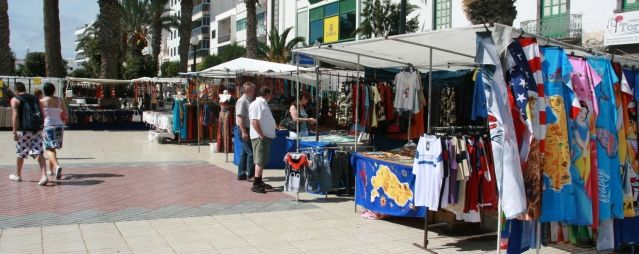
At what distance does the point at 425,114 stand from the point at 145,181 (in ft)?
15.9

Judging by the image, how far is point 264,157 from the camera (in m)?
8.23

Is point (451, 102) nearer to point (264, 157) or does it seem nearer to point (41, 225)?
point (264, 157)

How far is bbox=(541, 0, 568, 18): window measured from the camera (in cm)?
2162

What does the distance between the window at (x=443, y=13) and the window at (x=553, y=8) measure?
4.97 meters

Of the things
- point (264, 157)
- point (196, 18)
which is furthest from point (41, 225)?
point (196, 18)

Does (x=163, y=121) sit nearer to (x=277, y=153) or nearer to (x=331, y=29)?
(x=277, y=153)

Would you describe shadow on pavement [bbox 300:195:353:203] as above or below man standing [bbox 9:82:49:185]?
below

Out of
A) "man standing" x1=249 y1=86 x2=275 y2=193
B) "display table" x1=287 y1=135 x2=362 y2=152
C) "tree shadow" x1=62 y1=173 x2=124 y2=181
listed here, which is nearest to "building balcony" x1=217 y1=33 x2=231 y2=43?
"tree shadow" x1=62 y1=173 x2=124 y2=181

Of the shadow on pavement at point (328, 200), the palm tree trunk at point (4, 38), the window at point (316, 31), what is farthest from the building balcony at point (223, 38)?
the shadow on pavement at point (328, 200)

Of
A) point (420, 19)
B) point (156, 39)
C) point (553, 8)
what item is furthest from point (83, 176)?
point (156, 39)

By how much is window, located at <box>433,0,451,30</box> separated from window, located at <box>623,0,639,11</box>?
8287mm

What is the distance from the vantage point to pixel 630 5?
1923cm

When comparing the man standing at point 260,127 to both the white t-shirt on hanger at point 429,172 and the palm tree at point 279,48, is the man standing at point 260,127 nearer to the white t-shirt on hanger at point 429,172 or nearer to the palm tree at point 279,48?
the white t-shirt on hanger at point 429,172

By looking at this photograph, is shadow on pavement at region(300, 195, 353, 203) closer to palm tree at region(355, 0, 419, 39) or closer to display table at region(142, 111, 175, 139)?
display table at region(142, 111, 175, 139)
